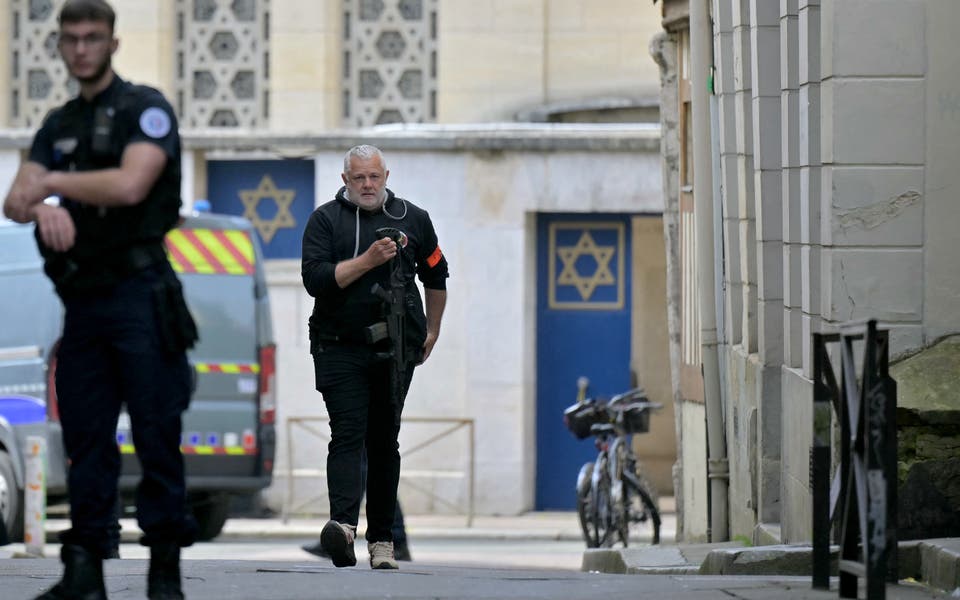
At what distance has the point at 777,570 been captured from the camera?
8766 millimetres

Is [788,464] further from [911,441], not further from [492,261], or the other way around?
[492,261]

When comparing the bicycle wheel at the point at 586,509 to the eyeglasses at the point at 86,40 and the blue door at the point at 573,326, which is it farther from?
the eyeglasses at the point at 86,40

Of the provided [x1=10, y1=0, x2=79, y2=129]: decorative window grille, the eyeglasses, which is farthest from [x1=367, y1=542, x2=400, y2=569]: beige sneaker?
[x1=10, y1=0, x2=79, y2=129]: decorative window grille

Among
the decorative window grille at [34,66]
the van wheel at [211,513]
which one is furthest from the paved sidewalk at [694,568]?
the decorative window grille at [34,66]

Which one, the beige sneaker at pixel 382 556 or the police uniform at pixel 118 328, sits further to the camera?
the beige sneaker at pixel 382 556

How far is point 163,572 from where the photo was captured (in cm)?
638

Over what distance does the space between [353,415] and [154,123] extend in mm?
2897

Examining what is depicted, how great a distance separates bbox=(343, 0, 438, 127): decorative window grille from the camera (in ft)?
70.6

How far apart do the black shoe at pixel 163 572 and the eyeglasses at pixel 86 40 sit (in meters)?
1.50

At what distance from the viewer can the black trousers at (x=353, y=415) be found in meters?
8.90

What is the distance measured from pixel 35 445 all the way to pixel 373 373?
6.71 metres

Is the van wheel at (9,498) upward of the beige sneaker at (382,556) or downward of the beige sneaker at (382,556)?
downward

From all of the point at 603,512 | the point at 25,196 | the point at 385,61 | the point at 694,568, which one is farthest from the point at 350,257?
the point at 385,61

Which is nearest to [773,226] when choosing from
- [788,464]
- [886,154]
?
[788,464]
